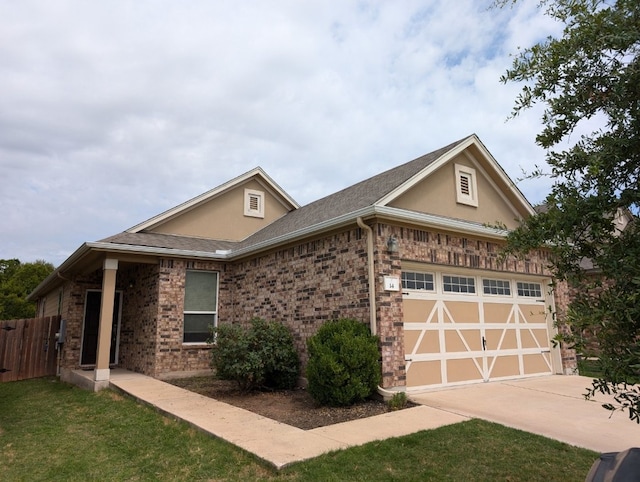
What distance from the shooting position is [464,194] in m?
11.0

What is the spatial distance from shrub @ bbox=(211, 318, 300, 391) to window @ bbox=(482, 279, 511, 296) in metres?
4.69

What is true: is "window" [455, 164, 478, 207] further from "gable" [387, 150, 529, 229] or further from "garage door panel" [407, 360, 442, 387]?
"garage door panel" [407, 360, 442, 387]

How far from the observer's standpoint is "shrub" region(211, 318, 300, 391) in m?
8.77

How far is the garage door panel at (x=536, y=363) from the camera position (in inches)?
420

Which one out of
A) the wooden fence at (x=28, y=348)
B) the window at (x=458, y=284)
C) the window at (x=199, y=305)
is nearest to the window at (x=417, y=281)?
the window at (x=458, y=284)

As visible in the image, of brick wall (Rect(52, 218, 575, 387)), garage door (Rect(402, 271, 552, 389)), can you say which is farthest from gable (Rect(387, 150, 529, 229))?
garage door (Rect(402, 271, 552, 389))

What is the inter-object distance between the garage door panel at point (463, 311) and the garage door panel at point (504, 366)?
3.33 feet

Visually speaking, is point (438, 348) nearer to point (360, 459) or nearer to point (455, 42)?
point (360, 459)

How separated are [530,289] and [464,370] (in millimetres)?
3433

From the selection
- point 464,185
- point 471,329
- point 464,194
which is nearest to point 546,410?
point 471,329

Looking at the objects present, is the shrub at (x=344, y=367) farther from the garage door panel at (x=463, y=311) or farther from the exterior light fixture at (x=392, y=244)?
the garage door panel at (x=463, y=311)

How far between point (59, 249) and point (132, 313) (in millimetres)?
35332

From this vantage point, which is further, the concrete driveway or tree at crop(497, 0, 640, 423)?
the concrete driveway

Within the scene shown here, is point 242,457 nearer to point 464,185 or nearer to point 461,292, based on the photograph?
point 461,292
